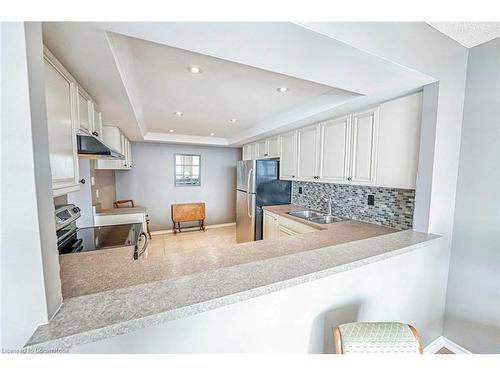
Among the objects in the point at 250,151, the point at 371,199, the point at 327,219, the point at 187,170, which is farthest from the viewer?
the point at 187,170

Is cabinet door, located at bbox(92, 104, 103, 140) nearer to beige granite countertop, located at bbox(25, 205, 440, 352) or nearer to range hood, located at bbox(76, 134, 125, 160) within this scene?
range hood, located at bbox(76, 134, 125, 160)

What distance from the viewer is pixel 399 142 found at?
1743 millimetres

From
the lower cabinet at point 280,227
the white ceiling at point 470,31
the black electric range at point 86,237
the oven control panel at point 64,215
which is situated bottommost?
the lower cabinet at point 280,227

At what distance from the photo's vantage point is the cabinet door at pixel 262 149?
3650mm

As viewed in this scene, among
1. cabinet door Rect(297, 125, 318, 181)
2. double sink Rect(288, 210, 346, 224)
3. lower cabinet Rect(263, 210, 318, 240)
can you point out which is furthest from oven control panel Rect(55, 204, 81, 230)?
cabinet door Rect(297, 125, 318, 181)

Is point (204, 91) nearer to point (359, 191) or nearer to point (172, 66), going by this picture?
point (172, 66)

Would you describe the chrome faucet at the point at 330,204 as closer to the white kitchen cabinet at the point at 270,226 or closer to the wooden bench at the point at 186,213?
the white kitchen cabinet at the point at 270,226

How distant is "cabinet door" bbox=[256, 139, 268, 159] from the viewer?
12.0 feet

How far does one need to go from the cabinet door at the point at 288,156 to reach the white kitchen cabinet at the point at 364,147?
92 cm

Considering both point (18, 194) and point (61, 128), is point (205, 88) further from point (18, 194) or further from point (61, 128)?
point (18, 194)

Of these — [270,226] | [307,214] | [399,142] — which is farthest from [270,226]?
[399,142]

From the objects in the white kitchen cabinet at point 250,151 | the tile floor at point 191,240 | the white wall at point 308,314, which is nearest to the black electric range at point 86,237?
the white wall at point 308,314

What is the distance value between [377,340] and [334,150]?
191 centimetres

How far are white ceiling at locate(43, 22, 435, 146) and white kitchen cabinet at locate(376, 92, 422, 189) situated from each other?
0.14 m
